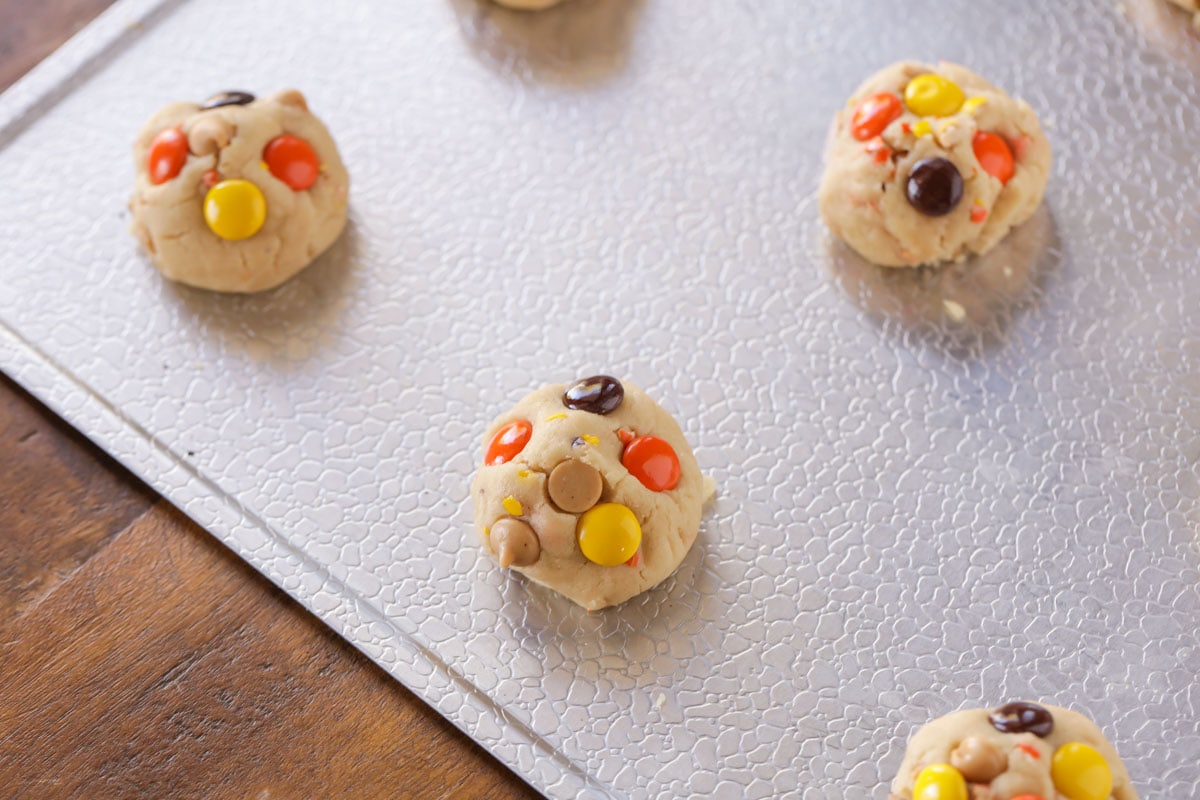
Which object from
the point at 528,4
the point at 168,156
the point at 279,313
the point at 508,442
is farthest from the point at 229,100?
the point at 508,442

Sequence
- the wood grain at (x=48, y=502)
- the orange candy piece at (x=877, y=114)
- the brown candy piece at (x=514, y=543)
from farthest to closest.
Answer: the orange candy piece at (x=877, y=114) < the wood grain at (x=48, y=502) < the brown candy piece at (x=514, y=543)

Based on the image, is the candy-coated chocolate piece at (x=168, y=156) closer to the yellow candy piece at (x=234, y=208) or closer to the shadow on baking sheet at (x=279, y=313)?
the yellow candy piece at (x=234, y=208)

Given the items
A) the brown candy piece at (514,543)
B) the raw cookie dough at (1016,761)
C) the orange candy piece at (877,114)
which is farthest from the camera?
the orange candy piece at (877,114)

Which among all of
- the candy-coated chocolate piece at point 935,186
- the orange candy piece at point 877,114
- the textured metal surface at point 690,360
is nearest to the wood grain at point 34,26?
the textured metal surface at point 690,360

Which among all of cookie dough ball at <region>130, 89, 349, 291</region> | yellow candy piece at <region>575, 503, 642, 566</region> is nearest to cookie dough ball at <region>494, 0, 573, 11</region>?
cookie dough ball at <region>130, 89, 349, 291</region>

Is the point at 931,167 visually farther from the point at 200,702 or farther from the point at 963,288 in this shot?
the point at 200,702

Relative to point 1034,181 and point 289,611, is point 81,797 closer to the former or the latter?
point 289,611

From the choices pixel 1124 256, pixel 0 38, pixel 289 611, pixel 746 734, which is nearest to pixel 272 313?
pixel 289 611

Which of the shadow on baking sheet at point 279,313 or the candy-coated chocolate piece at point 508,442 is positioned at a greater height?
the candy-coated chocolate piece at point 508,442
